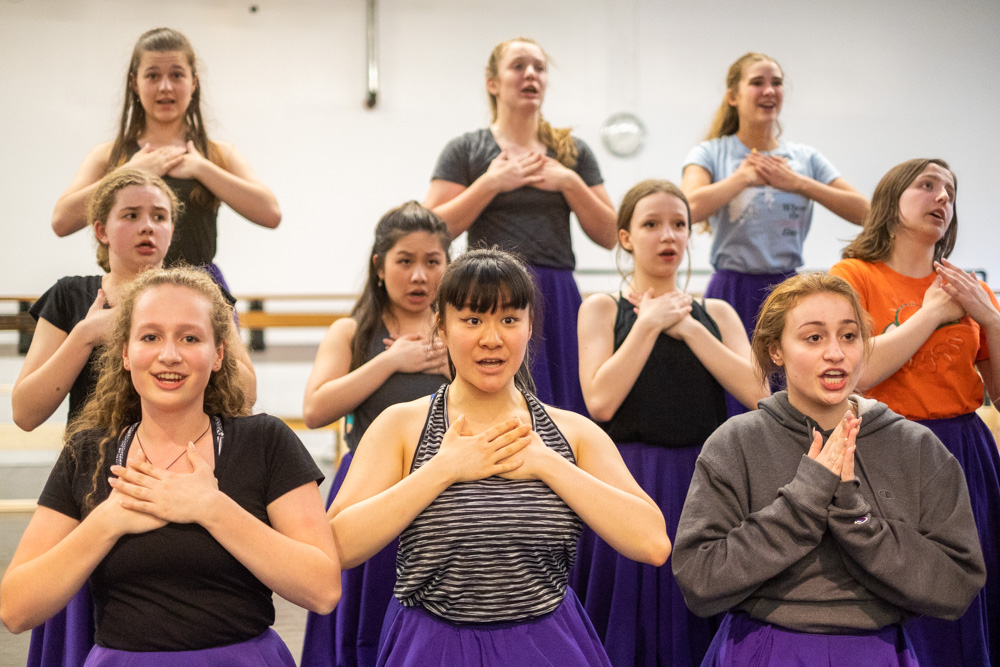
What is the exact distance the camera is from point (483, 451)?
1498mm

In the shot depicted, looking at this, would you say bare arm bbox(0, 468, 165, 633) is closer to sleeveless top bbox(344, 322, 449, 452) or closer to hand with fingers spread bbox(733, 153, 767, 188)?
sleeveless top bbox(344, 322, 449, 452)

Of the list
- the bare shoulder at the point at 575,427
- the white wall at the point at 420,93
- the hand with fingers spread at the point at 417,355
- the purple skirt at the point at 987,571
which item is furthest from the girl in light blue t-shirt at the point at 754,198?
the white wall at the point at 420,93

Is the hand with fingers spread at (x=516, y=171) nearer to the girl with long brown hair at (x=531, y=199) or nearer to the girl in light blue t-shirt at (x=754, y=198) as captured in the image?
the girl with long brown hair at (x=531, y=199)

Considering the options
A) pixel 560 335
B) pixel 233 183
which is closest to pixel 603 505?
pixel 560 335

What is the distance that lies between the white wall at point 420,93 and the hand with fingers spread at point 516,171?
315 centimetres

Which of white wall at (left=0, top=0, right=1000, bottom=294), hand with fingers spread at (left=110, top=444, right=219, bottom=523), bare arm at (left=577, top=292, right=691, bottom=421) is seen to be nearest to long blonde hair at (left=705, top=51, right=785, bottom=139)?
bare arm at (left=577, top=292, right=691, bottom=421)

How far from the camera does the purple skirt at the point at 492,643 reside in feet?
4.86

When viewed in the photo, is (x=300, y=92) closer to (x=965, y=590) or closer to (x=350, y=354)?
(x=350, y=354)

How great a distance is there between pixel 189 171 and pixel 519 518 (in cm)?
153

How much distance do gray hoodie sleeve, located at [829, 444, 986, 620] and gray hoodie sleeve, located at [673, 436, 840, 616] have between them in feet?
0.17

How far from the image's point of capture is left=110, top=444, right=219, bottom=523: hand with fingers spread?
1421 millimetres

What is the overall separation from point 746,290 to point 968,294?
2.35 ft

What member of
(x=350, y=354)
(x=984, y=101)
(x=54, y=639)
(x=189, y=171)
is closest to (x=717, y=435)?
(x=350, y=354)

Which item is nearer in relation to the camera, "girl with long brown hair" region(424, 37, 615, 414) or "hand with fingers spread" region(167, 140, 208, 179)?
"hand with fingers spread" region(167, 140, 208, 179)
